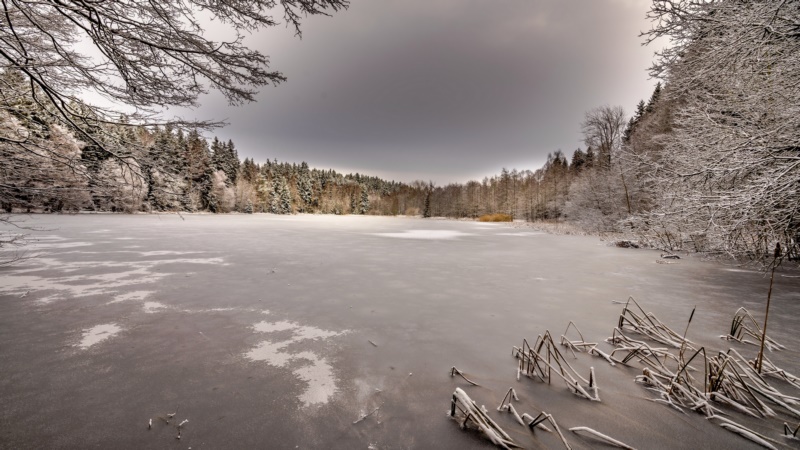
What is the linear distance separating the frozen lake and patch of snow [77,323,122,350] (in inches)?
1.1

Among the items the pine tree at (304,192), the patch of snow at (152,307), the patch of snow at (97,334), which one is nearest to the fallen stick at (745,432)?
the patch of snow at (97,334)

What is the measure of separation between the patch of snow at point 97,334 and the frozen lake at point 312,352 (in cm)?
3

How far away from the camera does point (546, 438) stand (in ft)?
7.16

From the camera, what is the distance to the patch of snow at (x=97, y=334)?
11.5ft

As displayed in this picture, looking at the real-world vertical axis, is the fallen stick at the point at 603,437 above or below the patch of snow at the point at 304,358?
above

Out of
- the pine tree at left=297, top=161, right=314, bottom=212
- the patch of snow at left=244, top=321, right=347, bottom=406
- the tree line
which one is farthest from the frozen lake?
the pine tree at left=297, top=161, right=314, bottom=212

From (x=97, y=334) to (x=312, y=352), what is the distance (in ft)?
9.46

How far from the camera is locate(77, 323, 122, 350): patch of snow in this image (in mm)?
3495

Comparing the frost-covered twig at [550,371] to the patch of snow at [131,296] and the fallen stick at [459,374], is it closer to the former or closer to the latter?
the fallen stick at [459,374]

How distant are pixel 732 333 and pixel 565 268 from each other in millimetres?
5169

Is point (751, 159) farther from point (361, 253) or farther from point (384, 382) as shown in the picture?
point (361, 253)

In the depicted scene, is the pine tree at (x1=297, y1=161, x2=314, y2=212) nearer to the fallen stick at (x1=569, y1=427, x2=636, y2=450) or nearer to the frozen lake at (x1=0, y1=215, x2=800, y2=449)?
the frozen lake at (x1=0, y1=215, x2=800, y2=449)

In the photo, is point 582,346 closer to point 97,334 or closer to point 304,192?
point 97,334

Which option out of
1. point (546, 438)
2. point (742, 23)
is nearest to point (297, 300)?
point (546, 438)
